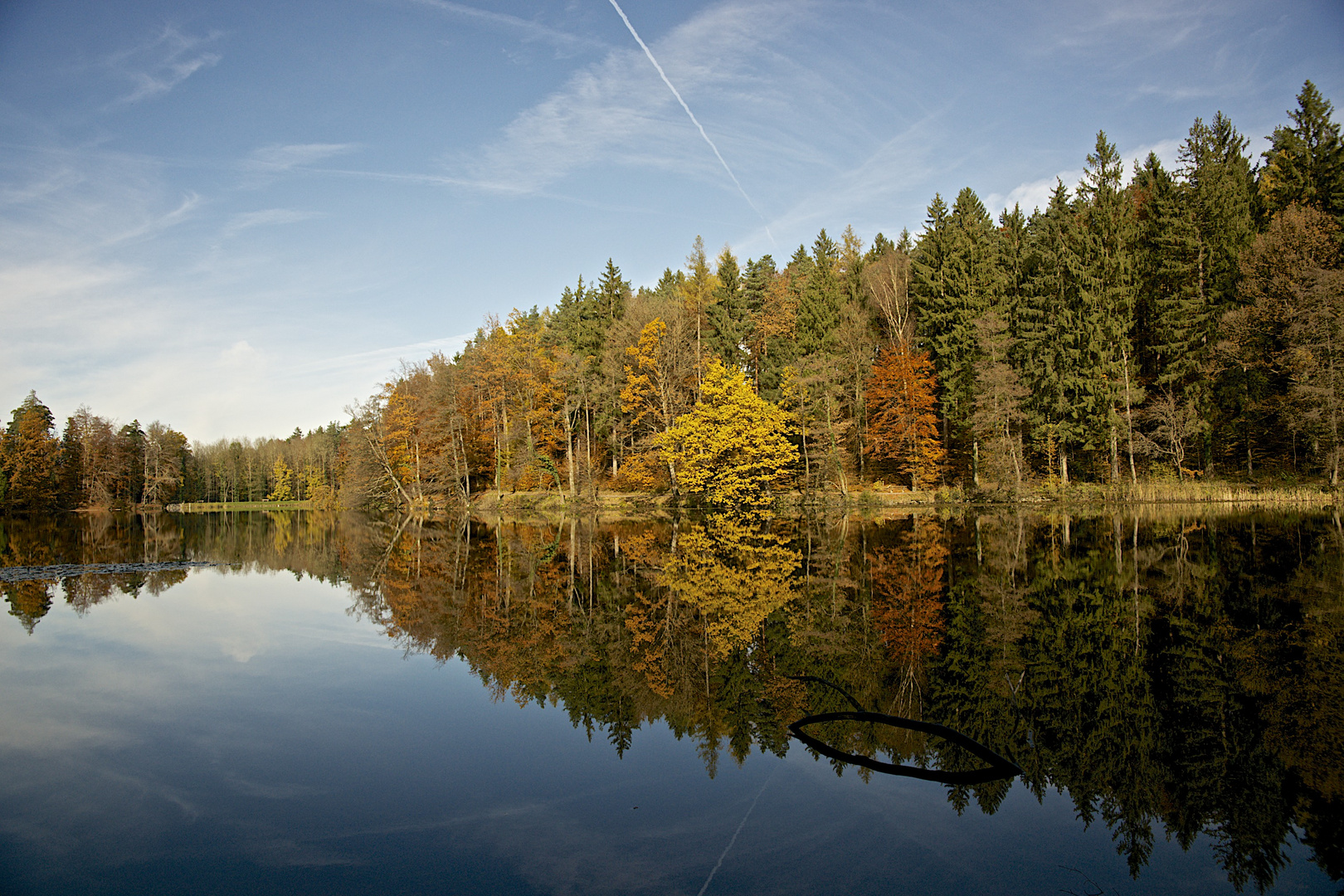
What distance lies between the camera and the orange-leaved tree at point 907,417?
36812 millimetres

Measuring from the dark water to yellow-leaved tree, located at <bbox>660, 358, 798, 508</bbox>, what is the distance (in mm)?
20279

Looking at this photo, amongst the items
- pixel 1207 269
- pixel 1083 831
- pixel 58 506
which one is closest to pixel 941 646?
pixel 1083 831

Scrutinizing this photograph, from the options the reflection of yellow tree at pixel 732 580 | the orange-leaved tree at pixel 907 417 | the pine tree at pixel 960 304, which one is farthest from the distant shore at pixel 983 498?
the reflection of yellow tree at pixel 732 580

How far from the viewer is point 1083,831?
3986 mm

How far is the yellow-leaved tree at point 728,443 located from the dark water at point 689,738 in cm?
2028

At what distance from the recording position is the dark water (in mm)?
3771

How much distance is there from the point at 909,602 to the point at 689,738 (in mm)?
5984

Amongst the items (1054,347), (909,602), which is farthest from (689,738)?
(1054,347)

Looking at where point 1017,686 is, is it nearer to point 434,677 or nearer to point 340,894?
point 340,894

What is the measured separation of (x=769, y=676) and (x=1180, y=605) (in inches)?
272

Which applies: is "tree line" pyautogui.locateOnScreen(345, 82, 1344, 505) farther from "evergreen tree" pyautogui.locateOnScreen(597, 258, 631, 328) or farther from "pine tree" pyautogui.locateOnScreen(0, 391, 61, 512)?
"pine tree" pyautogui.locateOnScreen(0, 391, 61, 512)

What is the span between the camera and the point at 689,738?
5707mm

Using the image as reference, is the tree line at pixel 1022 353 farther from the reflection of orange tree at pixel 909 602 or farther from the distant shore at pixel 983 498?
the reflection of orange tree at pixel 909 602

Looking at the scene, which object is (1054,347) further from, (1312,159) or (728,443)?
(728,443)
